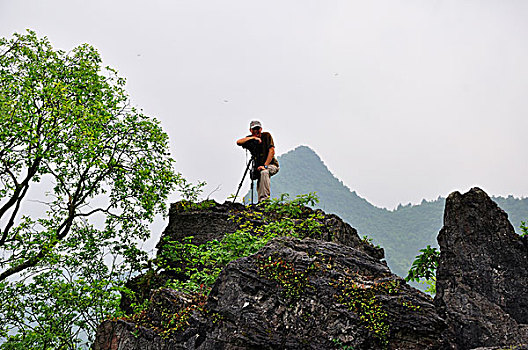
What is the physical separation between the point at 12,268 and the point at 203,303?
23.9 ft

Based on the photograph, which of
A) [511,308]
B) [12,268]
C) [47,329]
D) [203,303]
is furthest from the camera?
[12,268]

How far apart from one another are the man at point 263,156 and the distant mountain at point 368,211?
156 ft

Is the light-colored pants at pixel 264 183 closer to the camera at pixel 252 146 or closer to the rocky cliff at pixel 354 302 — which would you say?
the camera at pixel 252 146

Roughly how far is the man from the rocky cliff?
15.0 feet

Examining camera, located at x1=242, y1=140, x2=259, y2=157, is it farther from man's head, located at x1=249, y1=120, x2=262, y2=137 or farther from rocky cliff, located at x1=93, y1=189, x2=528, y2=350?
rocky cliff, located at x1=93, y1=189, x2=528, y2=350

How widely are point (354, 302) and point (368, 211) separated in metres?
90.4

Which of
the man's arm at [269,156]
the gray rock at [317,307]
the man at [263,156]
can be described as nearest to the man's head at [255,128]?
the man at [263,156]

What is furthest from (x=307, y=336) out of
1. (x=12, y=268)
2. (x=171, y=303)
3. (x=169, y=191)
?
(x=12, y=268)

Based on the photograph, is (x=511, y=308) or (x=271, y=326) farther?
(x=271, y=326)

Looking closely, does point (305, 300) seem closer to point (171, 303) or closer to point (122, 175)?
point (171, 303)

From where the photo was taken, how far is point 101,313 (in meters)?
10.1

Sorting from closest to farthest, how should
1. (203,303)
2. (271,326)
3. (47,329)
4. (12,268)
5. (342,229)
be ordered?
(271,326), (203,303), (342,229), (47,329), (12,268)

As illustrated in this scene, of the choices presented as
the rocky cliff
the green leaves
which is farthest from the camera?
the green leaves

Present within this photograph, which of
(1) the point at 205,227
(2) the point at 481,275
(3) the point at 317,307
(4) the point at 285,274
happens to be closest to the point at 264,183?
(1) the point at 205,227
